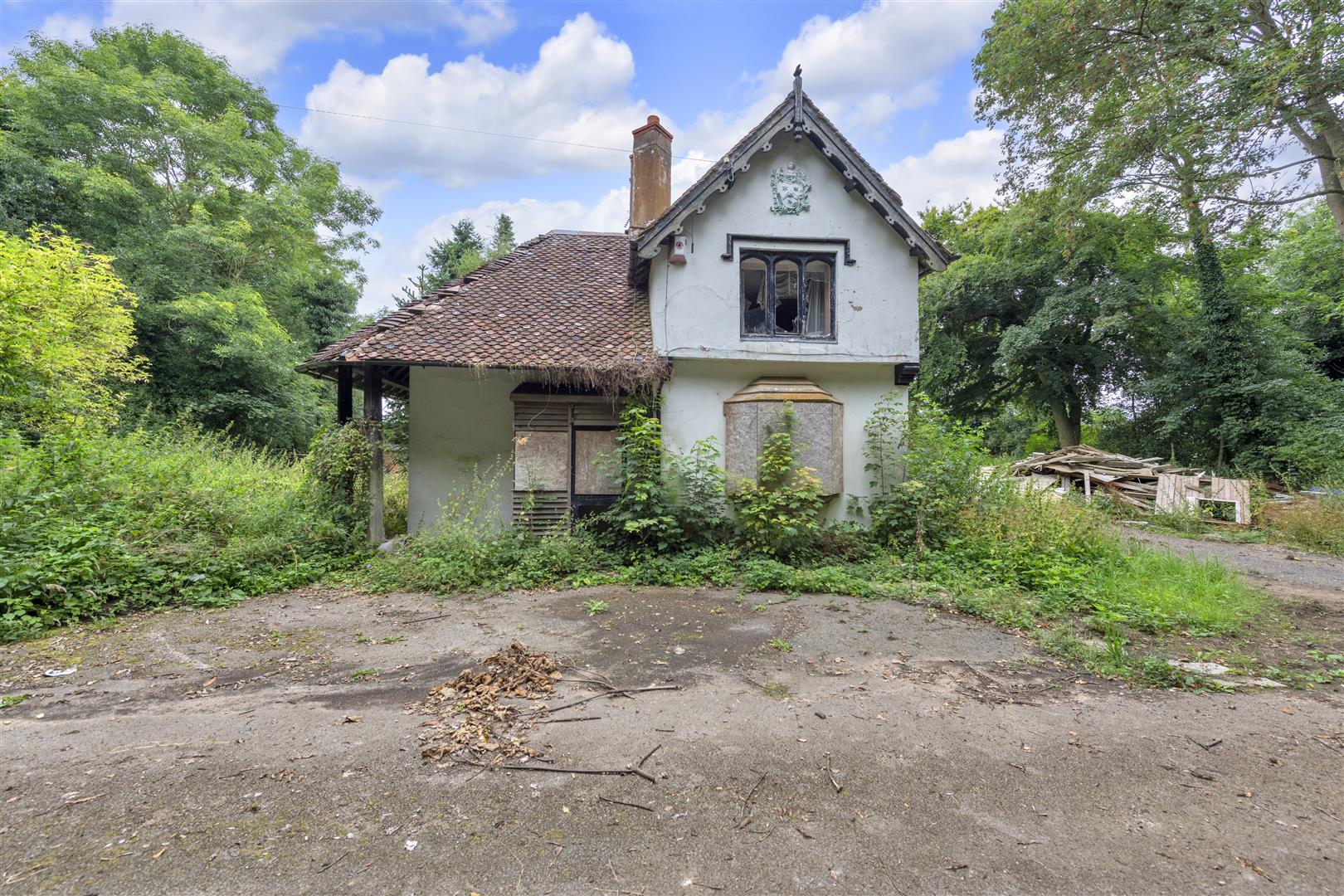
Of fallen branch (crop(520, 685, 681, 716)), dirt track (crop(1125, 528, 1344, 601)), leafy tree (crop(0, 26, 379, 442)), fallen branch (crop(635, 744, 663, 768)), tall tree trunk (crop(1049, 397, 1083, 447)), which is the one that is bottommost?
dirt track (crop(1125, 528, 1344, 601))

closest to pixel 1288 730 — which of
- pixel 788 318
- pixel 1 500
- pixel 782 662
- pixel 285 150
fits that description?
pixel 782 662

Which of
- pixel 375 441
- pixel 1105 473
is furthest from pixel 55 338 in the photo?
pixel 1105 473

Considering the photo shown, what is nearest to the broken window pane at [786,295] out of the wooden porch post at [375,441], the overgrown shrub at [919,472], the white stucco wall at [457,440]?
the overgrown shrub at [919,472]

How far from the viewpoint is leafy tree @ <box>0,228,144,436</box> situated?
812 centimetres

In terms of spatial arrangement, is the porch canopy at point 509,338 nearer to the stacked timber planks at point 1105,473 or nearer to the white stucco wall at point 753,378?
the white stucco wall at point 753,378

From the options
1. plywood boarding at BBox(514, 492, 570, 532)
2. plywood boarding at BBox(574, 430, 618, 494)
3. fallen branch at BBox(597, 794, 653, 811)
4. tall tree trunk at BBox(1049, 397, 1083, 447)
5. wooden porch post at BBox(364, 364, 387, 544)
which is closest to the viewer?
fallen branch at BBox(597, 794, 653, 811)

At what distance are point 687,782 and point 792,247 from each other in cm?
841

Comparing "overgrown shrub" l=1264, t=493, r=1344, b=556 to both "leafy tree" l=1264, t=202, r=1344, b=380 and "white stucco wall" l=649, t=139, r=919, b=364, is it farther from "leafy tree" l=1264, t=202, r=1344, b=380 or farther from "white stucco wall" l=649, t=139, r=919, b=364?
"white stucco wall" l=649, t=139, r=919, b=364

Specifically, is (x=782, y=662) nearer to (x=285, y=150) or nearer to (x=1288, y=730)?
(x=1288, y=730)

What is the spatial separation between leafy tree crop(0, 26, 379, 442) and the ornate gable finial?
59.3 feet

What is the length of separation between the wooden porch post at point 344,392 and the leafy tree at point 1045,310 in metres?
17.8

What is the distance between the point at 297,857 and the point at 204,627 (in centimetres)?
464

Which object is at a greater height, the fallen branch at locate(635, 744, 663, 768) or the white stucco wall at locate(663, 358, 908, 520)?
the white stucco wall at locate(663, 358, 908, 520)

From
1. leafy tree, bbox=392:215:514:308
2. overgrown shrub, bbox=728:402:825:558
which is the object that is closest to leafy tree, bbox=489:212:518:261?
leafy tree, bbox=392:215:514:308
